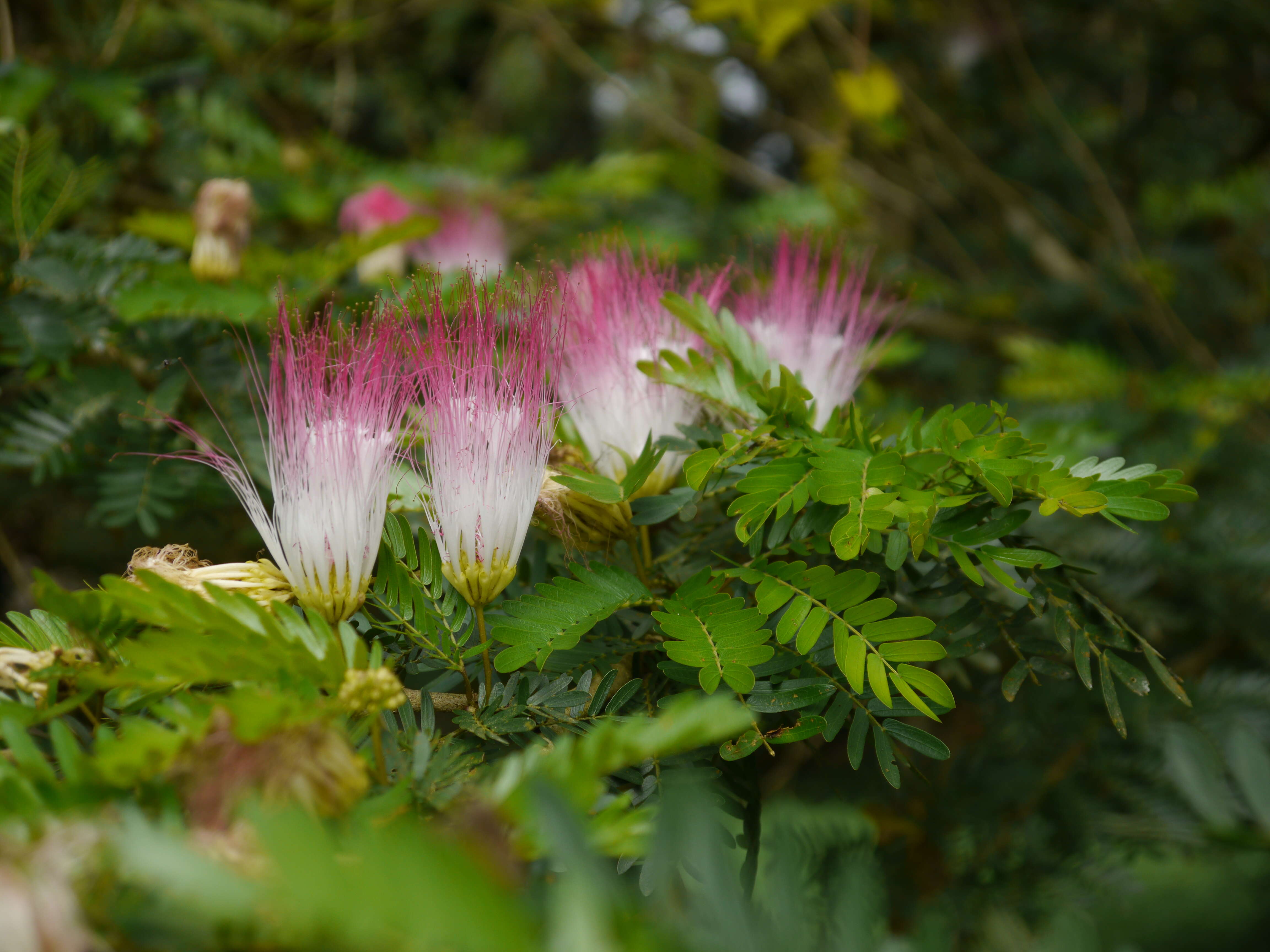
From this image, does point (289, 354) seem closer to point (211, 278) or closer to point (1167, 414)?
point (211, 278)

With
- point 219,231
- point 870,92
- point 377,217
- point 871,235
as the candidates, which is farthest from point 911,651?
point 871,235

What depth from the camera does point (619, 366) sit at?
705 mm

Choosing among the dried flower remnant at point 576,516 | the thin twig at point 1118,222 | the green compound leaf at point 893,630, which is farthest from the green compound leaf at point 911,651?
the thin twig at point 1118,222

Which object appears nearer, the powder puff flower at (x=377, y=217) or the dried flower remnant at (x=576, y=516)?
the dried flower remnant at (x=576, y=516)

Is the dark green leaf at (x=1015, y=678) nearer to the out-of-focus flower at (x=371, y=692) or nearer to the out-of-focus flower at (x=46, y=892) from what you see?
the out-of-focus flower at (x=371, y=692)

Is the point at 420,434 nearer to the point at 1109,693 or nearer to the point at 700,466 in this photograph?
the point at 700,466

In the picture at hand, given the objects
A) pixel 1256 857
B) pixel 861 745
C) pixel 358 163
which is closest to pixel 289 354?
pixel 861 745

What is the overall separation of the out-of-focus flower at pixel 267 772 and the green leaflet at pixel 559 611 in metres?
0.16

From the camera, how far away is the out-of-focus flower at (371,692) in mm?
430

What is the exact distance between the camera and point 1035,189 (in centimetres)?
244

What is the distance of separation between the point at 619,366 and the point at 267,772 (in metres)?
0.44

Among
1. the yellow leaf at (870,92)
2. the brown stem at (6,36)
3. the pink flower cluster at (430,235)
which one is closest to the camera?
the brown stem at (6,36)

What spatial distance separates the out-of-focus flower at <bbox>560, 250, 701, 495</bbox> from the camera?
69cm

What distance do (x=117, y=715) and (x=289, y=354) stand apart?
253 mm
